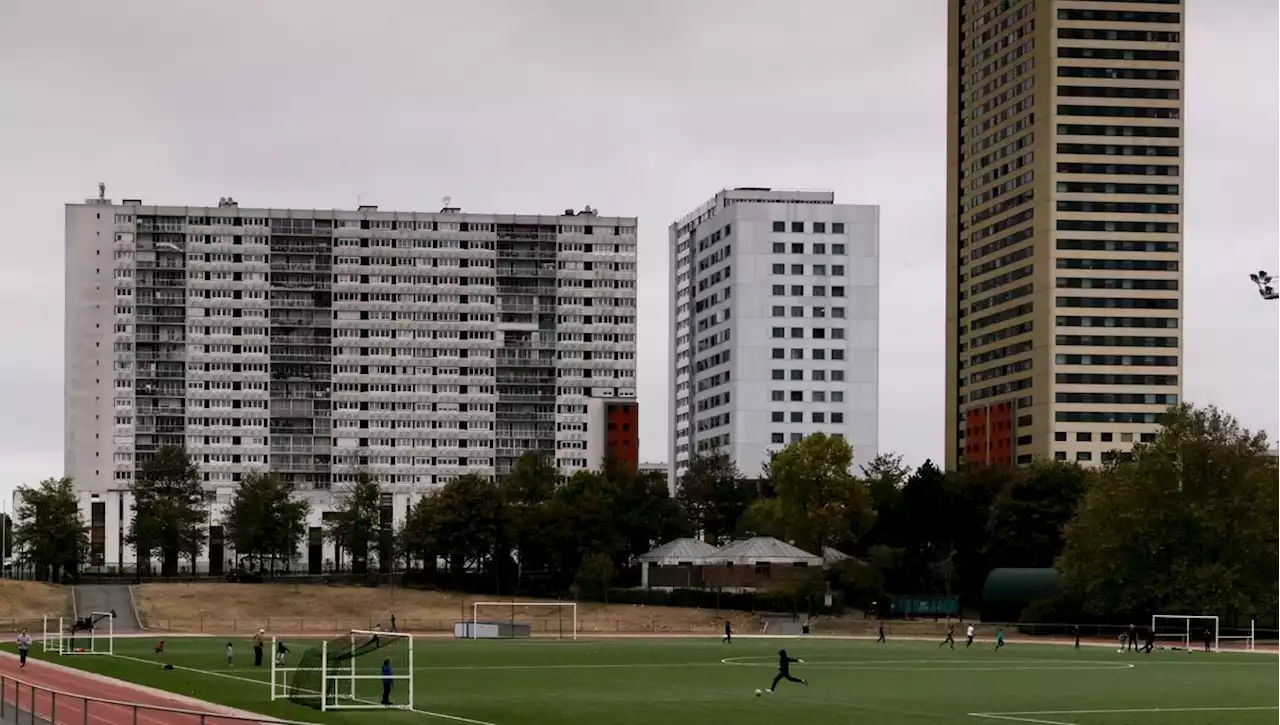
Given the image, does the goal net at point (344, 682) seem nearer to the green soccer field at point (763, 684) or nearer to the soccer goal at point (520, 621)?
the green soccer field at point (763, 684)

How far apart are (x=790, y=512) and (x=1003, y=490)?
82.6 ft

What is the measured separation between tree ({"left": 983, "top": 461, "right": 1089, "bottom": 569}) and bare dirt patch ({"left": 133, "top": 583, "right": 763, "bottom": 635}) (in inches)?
1401

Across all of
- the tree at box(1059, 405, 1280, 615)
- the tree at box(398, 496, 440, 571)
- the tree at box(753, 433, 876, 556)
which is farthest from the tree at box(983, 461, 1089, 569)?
the tree at box(398, 496, 440, 571)

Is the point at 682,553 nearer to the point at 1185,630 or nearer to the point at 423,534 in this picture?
the point at 423,534

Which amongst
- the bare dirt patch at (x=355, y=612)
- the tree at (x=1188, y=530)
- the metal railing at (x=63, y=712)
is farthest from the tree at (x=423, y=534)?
the metal railing at (x=63, y=712)

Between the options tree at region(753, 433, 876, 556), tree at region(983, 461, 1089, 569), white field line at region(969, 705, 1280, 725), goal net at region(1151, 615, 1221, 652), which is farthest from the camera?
tree at region(983, 461, 1089, 569)

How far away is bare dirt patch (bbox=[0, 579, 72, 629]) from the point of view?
16712cm

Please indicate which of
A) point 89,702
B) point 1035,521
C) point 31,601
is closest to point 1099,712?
point 89,702

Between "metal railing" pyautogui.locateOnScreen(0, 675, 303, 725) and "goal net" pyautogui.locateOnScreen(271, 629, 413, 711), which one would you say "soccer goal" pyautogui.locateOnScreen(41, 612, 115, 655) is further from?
"metal railing" pyautogui.locateOnScreen(0, 675, 303, 725)

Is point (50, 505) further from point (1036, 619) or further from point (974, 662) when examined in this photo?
point (974, 662)

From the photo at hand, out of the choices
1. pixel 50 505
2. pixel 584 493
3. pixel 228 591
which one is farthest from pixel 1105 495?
pixel 50 505

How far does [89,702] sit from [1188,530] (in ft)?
328

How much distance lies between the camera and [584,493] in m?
197

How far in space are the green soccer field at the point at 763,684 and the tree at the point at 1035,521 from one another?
211ft
